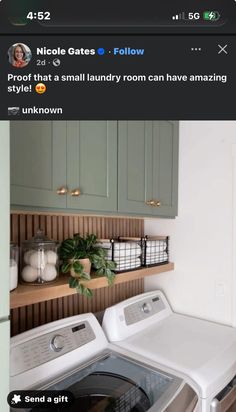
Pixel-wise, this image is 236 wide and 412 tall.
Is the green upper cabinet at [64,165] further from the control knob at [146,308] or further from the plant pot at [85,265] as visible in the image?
the control knob at [146,308]

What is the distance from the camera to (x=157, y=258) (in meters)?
1.52

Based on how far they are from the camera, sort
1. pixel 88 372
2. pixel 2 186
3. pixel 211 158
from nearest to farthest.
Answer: pixel 2 186 < pixel 88 372 < pixel 211 158

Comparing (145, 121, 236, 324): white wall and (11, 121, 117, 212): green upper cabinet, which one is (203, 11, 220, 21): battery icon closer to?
(11, 121, 117, 212): green upper cabinet

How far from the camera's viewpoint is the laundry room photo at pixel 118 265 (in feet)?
2.72

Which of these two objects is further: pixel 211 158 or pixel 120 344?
pixel 211 158

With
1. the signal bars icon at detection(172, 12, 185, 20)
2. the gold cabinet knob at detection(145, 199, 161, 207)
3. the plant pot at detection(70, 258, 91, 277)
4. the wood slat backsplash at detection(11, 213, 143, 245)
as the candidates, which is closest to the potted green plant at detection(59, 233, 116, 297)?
the plant pot at detection(70, 258, 91, 277)

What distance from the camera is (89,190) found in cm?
101

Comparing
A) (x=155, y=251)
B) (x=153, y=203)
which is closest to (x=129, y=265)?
(x=155, y=251)

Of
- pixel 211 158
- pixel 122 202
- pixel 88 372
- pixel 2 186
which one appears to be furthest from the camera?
pixel 211 158

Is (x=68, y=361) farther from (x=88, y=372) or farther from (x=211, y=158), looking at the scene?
(x=211, y=158)

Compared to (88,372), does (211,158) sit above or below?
above

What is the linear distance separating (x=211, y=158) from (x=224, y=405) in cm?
122

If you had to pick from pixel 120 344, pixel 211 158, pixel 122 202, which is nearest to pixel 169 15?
pixel 122 202

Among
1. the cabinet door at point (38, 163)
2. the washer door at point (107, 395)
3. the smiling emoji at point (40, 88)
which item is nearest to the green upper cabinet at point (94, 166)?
the cabinet door at point (38, 163)
